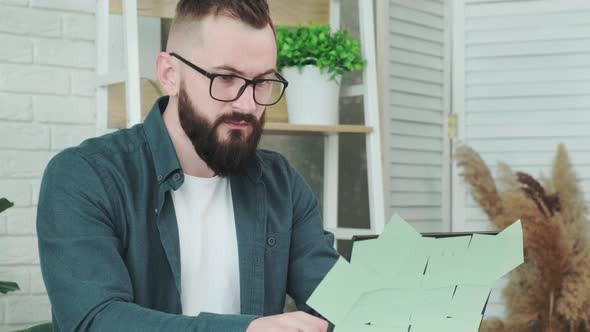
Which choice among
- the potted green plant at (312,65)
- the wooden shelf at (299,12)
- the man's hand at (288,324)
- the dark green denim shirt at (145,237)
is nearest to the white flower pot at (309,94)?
the potted green plant at (312,65)

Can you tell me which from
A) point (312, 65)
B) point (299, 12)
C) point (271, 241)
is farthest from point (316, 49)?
point (271, 241)

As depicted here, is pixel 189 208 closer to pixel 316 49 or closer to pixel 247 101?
pixel 247 101

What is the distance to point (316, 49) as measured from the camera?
109 inches

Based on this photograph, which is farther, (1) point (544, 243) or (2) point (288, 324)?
(1) point (544, 243)

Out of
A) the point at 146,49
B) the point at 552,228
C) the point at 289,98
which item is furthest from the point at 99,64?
the point at 552,228

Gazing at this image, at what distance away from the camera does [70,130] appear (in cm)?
257

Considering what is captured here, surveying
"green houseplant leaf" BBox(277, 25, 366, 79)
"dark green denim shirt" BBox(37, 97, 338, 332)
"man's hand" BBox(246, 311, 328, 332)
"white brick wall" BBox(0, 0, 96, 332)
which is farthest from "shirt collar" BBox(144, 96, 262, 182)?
"green houseplant leaf" BBox(277, 25, 366, 79)

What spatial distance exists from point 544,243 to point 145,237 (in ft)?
6.62

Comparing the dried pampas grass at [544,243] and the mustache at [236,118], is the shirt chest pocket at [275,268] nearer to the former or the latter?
the mustache at [236,118]

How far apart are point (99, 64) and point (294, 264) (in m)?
1.33

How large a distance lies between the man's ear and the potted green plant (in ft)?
4.46

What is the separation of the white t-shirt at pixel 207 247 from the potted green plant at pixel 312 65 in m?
1.36

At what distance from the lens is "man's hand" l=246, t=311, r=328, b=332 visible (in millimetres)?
978

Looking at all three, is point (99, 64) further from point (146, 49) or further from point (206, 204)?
point (206, 204)
